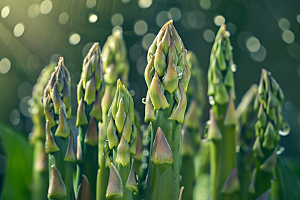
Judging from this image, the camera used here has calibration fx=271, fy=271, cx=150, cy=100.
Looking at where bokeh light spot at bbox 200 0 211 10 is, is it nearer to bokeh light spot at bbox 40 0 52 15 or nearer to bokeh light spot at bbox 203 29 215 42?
bokeh light spot at bbox 203 29 215 42

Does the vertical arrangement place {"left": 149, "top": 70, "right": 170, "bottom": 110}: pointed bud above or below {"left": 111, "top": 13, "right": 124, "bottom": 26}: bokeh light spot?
below

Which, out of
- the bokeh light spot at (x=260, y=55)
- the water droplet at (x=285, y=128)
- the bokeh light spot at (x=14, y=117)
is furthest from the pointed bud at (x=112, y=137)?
the bokeh light spot at (x=260, y=55)

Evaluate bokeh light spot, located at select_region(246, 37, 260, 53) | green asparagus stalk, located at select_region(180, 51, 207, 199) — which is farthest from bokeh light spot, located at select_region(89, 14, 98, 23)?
bokeh light spot, located at select_region(246, 37, 260, 53)

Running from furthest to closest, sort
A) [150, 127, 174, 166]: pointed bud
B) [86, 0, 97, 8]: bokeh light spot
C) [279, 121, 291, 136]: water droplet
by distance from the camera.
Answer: [86, 0, 97, 8]: bokeh light spot, [279, 121, 291, 136]: water droplet, [150, 127, 174, 166]: pointed bud

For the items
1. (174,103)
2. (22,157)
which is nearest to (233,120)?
(174,103)

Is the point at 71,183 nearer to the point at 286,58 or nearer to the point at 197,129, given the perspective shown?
the point at 197,129

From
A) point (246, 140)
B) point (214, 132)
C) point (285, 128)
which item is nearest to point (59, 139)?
point (214, 132)

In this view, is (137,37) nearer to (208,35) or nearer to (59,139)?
(208,35)
